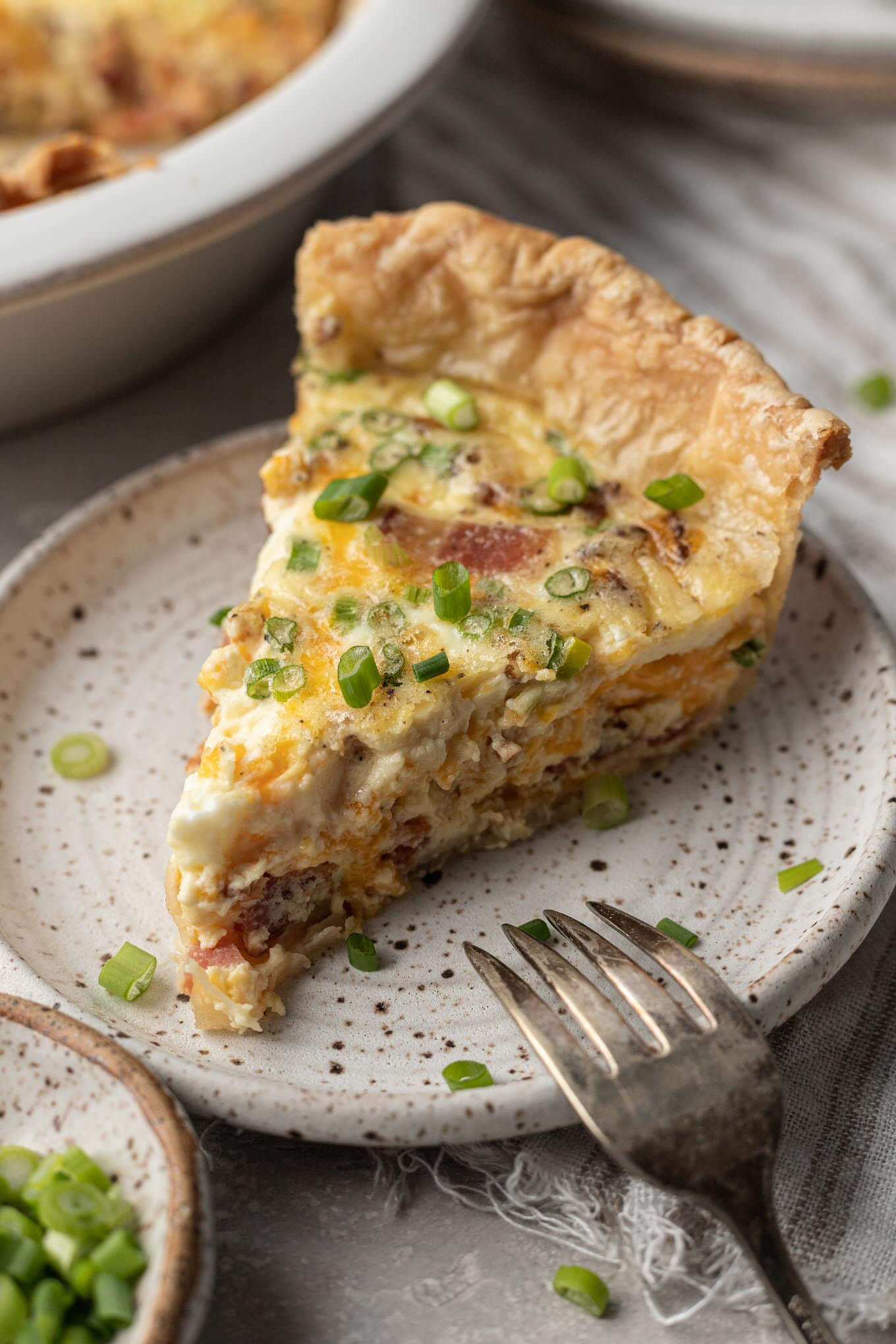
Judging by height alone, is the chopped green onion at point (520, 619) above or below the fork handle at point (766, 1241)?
above

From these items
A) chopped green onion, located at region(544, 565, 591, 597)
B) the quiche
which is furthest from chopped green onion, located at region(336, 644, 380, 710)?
the quiche

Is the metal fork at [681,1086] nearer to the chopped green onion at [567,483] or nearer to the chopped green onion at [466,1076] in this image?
the chopped green onion at [466,1076]

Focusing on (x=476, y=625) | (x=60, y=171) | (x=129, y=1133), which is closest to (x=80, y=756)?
(x=476, y=625)

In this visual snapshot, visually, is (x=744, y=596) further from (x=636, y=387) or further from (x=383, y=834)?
(x=383, y=834)

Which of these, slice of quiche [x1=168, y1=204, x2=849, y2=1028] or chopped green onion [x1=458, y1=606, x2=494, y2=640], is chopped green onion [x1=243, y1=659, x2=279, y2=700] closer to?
slice of quiche [x1=168, y1=204, x2=849, y2=1028]

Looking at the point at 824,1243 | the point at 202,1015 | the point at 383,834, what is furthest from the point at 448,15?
the point at 824,1243

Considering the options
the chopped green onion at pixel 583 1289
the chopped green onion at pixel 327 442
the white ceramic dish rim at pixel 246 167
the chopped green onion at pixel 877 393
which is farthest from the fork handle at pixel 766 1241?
the chopped green onion at pixel 877 393

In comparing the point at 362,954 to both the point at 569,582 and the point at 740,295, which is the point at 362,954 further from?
the point at 740,295
